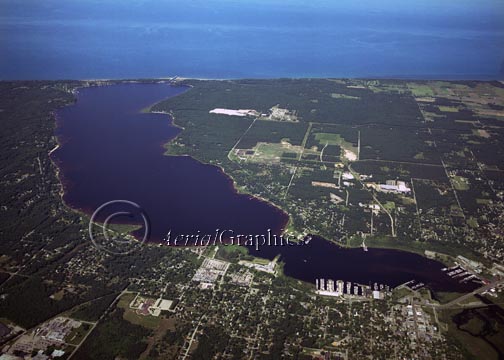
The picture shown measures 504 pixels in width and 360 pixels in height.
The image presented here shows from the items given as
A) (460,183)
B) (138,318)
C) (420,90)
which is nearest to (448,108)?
(420,90)

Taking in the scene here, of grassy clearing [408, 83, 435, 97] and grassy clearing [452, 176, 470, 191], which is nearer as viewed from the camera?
grassy clearing [452, 176, 470, 191]

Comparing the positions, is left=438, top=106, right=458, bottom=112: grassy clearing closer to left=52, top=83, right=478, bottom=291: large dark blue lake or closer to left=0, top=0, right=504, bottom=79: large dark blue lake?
left=0, top=0, right=504, bottom=79: large dark blue lake

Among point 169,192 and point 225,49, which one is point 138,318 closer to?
point 169,192

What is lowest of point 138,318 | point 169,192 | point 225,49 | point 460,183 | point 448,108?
point 138,318

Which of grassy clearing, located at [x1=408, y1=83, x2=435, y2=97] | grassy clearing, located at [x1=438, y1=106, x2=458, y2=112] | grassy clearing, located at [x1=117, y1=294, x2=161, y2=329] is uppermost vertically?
grassy clearing, located at [x1=408, y1=83, x2=435, y2=97]

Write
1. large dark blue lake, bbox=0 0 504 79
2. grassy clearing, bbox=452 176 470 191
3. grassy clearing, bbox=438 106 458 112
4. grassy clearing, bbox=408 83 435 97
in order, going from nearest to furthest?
grassy clearing, bbox=452 176 470 191
grassy clearing, bbox=438 106 458 112
grassy clearing, bbox=408 83 435 97
large dark blue lake, bbox=0 0 504 79

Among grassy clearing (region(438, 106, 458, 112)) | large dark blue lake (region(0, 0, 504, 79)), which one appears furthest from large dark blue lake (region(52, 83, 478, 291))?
grassy clearing (region(438, 106, 458, 112))

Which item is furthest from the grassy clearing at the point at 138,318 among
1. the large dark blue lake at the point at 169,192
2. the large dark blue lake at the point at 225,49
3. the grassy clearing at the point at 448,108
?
the large dark blue lake at the point at 225,49

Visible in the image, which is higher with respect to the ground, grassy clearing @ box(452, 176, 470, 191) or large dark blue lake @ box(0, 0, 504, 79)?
large dark blue lake @ box(0, 0, 504, 79)

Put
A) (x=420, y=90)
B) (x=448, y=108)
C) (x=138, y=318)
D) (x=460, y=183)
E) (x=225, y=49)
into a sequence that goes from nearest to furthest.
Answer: (x=138, y=318), (x=460, y=183), (x=448, y=108), (x=420, y=90), (x=225, y=49)

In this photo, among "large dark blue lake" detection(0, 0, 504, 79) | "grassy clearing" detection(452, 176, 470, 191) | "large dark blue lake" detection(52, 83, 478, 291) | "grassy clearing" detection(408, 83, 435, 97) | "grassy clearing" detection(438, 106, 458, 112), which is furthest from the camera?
"large dark blue lake" detection(0, 0, 504, 79)
